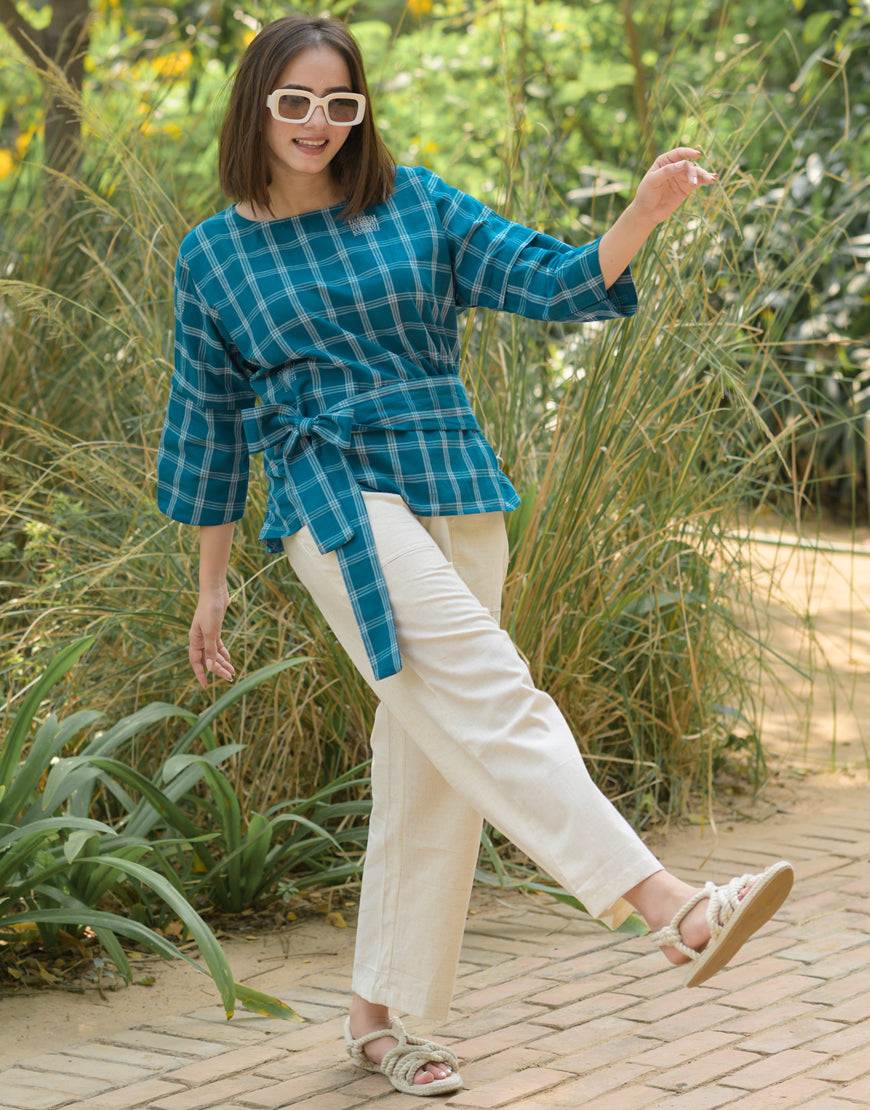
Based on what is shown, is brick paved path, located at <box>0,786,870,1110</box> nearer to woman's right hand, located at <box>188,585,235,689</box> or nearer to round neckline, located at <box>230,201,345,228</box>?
woman's right hand, located at <box>188,585,235,689</box>

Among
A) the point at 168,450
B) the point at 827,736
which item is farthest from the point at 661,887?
the point at 827,736

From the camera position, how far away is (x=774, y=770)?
4.51 meters

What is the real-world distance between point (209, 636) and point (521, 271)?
2.89 ft

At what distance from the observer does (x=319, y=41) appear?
238cm

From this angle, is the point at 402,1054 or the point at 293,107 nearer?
the point at 293,107

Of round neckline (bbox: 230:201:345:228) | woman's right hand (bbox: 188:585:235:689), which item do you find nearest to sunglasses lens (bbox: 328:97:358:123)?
round neckline (bbox: 230:201:345:228)

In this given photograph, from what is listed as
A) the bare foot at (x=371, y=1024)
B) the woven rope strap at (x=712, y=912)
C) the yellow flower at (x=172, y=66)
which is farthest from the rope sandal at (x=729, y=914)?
the yellow flower at (x=172, y=66)

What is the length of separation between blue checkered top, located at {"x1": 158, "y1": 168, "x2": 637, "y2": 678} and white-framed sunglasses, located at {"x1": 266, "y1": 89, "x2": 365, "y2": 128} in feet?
0.50

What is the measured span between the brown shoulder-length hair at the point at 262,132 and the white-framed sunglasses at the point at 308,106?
0.04 meters

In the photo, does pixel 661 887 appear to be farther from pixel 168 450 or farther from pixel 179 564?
pixel 179 564

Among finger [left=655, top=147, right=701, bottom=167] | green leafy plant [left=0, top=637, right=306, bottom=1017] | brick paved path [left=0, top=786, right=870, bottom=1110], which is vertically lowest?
brick paved path [left=0, top=786, right=870, bottom=1110]

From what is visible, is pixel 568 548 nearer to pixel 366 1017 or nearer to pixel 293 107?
pixel 366 1017

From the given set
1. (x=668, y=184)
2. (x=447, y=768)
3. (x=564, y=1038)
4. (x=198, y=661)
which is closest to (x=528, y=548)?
(x=198, y=661)

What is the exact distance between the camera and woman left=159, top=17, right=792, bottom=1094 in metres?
2.18
